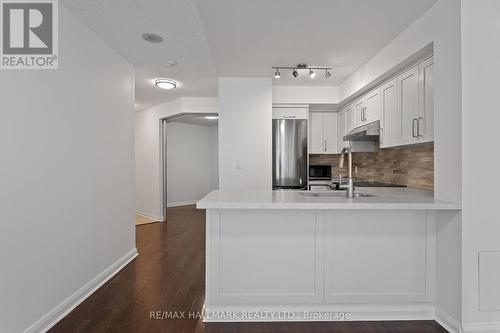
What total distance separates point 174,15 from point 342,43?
179 centimetres

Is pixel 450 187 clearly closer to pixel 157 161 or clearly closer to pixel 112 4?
pixel 112 4

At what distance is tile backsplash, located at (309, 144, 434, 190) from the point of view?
2.96 m

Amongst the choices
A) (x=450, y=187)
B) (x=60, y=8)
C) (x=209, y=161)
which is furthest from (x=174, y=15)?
(x=209, y=161)

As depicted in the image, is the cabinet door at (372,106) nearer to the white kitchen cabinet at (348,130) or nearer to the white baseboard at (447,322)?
the white kitchen cabinet at (348,130)

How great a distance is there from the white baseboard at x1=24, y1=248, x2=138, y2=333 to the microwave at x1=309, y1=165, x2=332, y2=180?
3351mm

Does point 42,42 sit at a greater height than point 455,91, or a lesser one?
greater

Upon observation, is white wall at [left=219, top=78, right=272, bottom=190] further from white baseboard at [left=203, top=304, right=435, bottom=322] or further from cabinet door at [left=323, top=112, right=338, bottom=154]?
white baseboard at [left=203, top=304, right=435, bottom=322]

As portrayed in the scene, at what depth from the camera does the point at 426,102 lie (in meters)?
2.32

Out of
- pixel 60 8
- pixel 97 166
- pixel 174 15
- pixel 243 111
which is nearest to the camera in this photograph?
pixel 60 8

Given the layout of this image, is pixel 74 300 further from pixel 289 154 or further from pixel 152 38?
pixel 289 154

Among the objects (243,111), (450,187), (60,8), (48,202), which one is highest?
(60,8)

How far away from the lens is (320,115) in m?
4.71

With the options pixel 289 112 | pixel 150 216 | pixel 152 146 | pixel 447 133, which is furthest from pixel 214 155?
pixel 447 133
